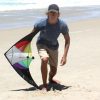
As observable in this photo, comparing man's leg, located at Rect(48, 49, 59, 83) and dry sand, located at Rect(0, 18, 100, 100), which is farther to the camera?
man's leg, located at Rect(48, 49, 59, 83)

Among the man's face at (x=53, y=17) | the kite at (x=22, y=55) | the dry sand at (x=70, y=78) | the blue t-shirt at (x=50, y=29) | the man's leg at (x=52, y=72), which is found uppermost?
the man's face at (x=53, y=17)

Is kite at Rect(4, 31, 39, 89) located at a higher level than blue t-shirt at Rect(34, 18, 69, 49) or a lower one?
lower

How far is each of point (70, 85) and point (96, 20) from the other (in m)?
10.9

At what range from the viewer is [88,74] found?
7.81 m

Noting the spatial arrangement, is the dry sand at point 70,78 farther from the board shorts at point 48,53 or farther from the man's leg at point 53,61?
the board shorts at point 48,53

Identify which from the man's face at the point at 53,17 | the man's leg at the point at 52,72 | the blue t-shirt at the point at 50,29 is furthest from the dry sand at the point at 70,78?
the man's face at the point at 53,17

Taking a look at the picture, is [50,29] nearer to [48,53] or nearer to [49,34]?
[49,34]

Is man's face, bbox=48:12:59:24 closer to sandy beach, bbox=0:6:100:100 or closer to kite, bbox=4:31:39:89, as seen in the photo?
kite, bbox=4:31:39:89

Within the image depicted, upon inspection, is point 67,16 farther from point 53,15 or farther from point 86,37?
point 53,15

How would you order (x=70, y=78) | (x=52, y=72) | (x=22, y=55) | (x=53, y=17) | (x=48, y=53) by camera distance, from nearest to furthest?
1. (x=53, y=17)
2. (x=48, y=53)
3. (x=22, y=55)
4. (x=52, y=72)
5. (x=70, y=78)

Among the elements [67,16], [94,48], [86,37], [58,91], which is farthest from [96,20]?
[58,91]

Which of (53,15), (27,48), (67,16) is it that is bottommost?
(67,16)

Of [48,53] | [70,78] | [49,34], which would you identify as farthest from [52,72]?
[49,34]

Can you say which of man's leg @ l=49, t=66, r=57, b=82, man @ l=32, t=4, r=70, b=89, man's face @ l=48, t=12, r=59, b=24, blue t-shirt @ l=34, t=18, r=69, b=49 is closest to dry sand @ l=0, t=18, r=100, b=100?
man's leg @ l=49, t=66, r=57, b=82
